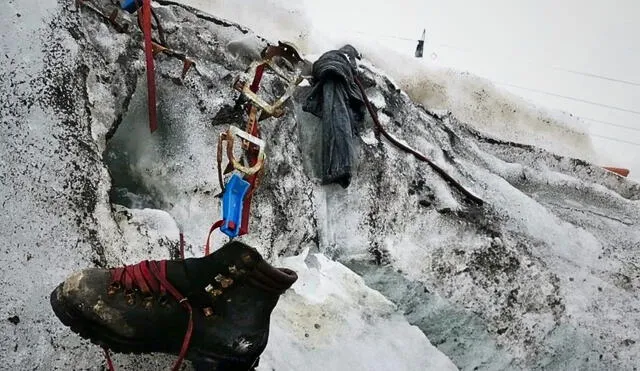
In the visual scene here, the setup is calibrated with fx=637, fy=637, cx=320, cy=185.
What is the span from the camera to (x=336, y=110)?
337cm

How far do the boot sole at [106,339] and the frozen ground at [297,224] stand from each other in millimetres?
229

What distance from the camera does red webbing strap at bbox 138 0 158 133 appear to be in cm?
272

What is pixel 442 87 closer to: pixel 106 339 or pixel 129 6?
pixel 129 6

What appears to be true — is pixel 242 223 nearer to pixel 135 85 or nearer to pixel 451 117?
pixel 135 85

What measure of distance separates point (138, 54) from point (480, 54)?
21.4 ft

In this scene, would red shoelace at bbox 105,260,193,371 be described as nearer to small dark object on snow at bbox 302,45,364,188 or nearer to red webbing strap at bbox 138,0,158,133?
A: red webbing strap at bbox 138,0,158,133

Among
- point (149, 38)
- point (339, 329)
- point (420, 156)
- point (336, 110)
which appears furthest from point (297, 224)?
point (149, 38)

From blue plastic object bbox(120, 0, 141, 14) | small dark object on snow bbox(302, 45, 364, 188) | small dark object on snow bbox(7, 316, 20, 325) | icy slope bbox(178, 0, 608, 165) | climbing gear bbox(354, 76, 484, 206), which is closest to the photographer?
small dark object on snow bbox(7, 316, 20, 325)

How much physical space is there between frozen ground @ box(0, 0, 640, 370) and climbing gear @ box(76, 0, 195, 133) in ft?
0.18

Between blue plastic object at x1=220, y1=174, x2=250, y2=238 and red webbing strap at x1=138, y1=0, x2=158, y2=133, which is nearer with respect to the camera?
blue plastic object at x1=220, y1=174, x2=250, y2=238

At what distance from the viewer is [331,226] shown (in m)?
3.29

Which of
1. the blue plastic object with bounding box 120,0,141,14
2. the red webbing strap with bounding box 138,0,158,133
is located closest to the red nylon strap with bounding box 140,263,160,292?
the red webbing strap with bounding box 138,0,158,133

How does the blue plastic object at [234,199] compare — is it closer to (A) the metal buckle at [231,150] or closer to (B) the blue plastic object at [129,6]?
(A) the metal buckle at [231,150]

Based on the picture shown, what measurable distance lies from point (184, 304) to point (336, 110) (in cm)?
183
